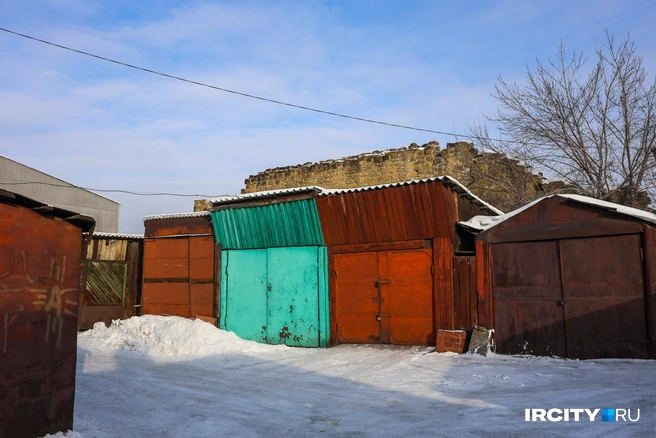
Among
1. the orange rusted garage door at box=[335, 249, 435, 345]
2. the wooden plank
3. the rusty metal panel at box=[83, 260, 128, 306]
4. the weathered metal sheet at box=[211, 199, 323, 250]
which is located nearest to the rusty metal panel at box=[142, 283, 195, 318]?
the wooden plank

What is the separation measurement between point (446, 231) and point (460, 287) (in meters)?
1.15

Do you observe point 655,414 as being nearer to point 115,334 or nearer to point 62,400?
point 62,400

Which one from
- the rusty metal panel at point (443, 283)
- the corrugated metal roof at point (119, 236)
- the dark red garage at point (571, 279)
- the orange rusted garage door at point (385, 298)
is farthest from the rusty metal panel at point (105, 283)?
the dark red garage at point (571, 279)

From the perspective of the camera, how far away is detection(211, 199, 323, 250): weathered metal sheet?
38.7 feet

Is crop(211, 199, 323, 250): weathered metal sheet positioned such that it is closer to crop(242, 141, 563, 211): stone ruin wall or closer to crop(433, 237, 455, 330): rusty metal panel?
crop(433, 237, 455, 330): rusty metal panel

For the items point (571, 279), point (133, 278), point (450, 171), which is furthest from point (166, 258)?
point (571, 279)

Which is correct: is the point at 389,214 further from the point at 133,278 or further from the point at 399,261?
the point at 133,278

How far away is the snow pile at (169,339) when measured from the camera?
10898 mm

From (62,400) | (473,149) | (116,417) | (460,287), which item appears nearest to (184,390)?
(116,417)

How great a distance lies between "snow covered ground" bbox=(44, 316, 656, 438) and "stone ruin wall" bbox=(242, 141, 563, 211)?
744cm

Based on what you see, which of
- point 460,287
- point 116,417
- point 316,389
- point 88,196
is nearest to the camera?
point 116,417

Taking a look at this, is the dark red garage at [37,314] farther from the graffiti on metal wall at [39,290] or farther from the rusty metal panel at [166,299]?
the rusty metal panel at [166,299]

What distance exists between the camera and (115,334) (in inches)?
458

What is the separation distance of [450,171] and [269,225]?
673cm
